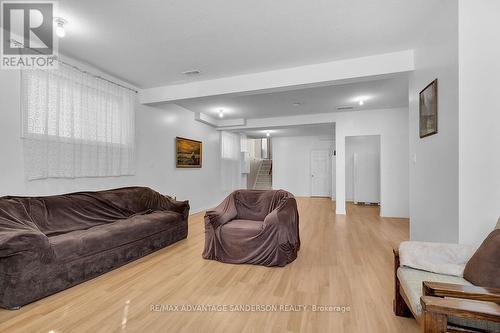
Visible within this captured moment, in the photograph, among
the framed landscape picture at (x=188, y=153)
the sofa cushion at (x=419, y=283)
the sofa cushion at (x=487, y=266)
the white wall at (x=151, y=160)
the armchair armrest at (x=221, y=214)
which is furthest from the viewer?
the framed landscape picture at (x=188, y=153)

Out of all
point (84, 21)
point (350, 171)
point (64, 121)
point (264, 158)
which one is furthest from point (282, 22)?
point (264, 158)

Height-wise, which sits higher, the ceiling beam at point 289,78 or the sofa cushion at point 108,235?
the ceiling beam at point 289,78

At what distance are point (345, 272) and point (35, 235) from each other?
3086 millimetres

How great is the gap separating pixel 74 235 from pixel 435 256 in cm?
336

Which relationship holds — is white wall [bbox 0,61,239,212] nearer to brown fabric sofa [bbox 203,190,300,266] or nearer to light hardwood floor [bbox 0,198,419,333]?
light hardwood floor [bbox 0,198,419,333]

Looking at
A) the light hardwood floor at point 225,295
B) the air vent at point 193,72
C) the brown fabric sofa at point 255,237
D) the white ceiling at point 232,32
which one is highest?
the white ceiling at point 232,32

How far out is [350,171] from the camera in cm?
790

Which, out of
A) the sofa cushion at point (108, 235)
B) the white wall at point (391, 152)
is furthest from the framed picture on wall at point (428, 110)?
the sofa cushion at point (108, 235)

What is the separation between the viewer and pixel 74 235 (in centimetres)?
259

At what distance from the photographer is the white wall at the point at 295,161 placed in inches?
374

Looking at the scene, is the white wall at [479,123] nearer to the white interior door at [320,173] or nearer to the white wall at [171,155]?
the white wall at [171,155]

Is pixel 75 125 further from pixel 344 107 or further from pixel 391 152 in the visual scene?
pixel 391 152

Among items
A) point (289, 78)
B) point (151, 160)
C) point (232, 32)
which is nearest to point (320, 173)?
point (289, 78)

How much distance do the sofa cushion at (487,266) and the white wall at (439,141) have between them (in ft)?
1.76
